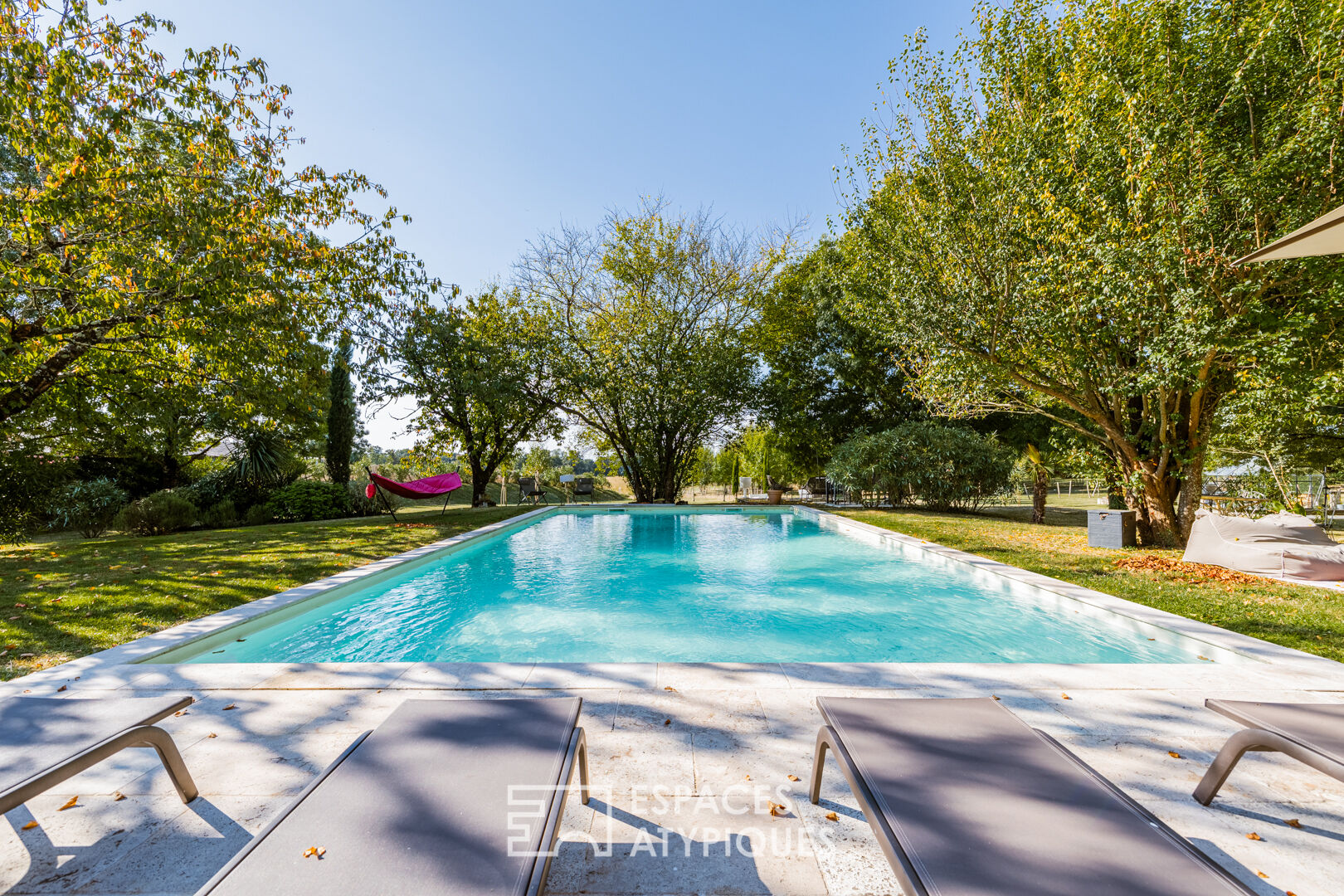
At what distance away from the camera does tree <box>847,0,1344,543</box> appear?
534 cm

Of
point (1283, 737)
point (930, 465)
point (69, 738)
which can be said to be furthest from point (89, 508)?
point (930, 465)

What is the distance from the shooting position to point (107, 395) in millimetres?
8852

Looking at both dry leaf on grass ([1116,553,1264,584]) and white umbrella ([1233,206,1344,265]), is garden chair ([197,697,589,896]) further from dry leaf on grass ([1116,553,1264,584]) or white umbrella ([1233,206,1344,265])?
dry leaf on grass ([1116,553,1264,584])

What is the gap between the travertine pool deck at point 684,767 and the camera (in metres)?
1.48

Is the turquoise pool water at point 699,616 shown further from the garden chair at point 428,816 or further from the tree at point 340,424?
the tree at point 340,424

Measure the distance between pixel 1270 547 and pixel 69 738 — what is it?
8.83 metres

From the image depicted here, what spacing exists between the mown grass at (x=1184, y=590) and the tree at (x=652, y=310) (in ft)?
24.9

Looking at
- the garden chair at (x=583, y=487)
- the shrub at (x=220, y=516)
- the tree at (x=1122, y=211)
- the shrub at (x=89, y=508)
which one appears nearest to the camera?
the tree at (x=1122, y=211)

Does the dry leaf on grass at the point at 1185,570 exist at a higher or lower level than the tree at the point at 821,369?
lower

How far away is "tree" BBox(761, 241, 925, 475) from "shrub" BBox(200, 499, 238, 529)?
43.6 feet

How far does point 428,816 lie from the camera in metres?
1.23

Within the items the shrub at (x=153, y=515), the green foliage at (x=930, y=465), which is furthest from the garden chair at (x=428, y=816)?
the green foliage at (x=930, y=465)

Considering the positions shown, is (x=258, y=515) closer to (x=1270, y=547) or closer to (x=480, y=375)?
(x=480, y=375)

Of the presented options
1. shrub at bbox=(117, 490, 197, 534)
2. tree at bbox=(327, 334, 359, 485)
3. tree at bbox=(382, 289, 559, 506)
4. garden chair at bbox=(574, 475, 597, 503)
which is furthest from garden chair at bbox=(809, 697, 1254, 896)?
garden chair at bbox=(574, 475, 597, 503)
